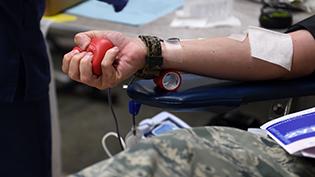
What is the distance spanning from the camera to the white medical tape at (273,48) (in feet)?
3.79

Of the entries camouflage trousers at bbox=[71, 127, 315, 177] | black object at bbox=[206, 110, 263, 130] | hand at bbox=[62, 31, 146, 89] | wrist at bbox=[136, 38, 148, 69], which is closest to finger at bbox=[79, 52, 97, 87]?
hand at bbox=[62, 31, 146, 89]

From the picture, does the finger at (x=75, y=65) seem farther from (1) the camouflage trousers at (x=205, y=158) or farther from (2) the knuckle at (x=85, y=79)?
(1) the camouflage trousers at (x=205, y=158)

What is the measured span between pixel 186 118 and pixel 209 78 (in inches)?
18.9

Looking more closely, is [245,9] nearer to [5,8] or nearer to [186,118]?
[186,118]

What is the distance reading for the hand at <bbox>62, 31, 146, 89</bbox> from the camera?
3.43 ft

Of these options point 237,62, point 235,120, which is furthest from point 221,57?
point 235,120

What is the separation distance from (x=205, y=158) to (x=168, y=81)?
12.4 inches

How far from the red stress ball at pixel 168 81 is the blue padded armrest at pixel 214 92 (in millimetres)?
11

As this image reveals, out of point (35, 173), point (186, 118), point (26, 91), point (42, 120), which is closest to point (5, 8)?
point (26, 91)

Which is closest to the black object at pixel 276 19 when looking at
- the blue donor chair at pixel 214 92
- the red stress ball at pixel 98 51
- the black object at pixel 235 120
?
the black object at pixel 235 120

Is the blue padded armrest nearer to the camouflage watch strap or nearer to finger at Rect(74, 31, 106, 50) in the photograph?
the camouflage watch strap

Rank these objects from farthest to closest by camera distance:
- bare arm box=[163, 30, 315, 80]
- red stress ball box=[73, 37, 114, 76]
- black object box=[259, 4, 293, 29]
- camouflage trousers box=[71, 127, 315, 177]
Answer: black object box=[259, 4, 293, 29]
bare arm box=[163, 30, 315, 80]
red stress ball box=[73, 37, 114, 76]
camouflage trousers box=[71, 127, 315, 177]

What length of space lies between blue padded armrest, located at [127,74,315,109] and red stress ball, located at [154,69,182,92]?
11mm

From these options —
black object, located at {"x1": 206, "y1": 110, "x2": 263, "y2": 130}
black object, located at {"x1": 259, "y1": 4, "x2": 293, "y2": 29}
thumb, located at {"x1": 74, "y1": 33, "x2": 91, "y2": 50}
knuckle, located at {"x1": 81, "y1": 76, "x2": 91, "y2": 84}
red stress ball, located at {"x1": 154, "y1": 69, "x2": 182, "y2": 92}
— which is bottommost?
black object, located at {"x1": 206, "y1": 110, "x2": 263, "y2": 130}
